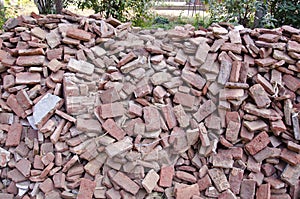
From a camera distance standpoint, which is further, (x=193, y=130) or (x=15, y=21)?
(x=15, y=21)

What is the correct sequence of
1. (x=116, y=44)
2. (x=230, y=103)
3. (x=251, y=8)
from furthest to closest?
(x=251, y=8) < (x=116, y=44) < (x=230, y=103)

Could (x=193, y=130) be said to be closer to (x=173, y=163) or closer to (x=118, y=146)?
(x=173, y=163)

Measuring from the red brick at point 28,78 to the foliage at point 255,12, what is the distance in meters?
1.87

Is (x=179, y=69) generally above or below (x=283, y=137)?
above

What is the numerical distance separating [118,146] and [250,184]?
2.82 ft

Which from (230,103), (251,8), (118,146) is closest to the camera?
(118,146)

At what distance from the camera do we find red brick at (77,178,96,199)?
1.83 meters

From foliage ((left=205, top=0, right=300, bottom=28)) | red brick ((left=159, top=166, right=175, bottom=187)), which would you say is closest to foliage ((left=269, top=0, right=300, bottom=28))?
foliage ((left=205, top=0, right=300, bottom=28))

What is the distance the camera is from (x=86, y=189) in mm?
1838

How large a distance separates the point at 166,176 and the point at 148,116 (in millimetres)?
387

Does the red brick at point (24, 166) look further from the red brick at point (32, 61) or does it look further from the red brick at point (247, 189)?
the red brick at point (247, 189)

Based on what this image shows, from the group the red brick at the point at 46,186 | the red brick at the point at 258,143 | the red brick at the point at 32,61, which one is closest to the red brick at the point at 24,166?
the red brick at the point at 46,186

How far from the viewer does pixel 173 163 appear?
1.96m

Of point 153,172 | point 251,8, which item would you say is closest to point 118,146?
point 153,172
